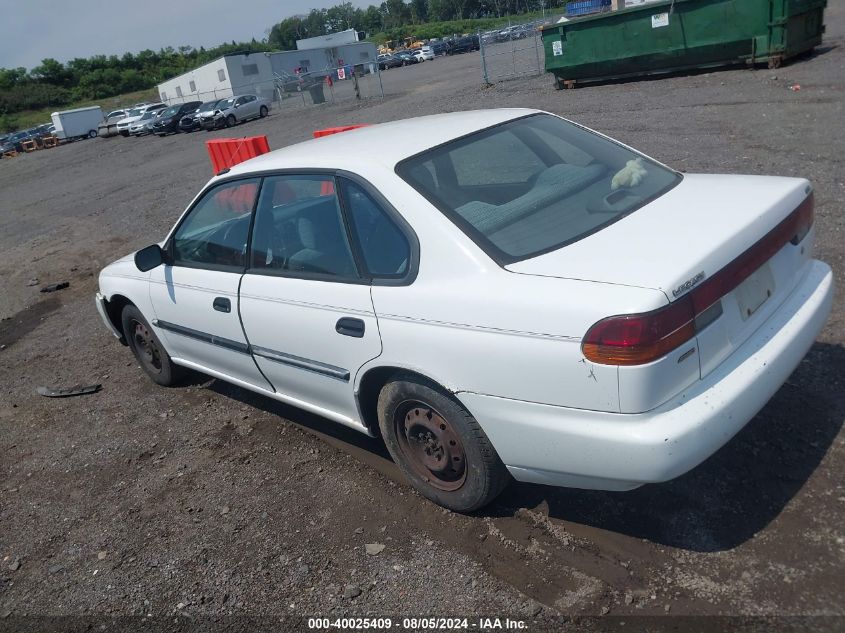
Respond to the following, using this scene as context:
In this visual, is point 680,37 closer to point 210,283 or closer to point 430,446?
point 210,283

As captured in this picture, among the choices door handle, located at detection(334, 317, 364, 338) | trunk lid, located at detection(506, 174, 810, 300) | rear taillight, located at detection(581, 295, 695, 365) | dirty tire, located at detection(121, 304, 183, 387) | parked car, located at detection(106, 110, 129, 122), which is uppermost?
trunk lid, located at detection(506, 174, 810, 300)

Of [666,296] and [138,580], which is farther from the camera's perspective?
[138,580]

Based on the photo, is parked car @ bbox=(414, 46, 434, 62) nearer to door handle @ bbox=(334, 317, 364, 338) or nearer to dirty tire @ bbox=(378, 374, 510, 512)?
door handle @ bbox=(334, 317, 364, 338)

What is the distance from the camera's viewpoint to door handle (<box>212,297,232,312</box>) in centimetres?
414

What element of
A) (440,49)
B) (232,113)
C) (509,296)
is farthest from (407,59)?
(509,296)

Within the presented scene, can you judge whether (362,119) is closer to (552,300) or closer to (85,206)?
(85,206)

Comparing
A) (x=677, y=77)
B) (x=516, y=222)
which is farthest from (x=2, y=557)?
(x=677, y=77)

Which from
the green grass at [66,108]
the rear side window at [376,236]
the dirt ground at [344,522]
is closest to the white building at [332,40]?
the green grass at [66,108]

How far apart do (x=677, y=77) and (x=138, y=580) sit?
1685 centimetres

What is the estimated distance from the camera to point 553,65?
18.9 metres

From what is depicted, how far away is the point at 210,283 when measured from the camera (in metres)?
4.29

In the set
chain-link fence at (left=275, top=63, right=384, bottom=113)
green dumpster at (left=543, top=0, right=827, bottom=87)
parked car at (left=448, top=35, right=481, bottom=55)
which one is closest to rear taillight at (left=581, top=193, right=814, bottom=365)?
green dumpster at (left=543, top=0, right=827, bottom=87)

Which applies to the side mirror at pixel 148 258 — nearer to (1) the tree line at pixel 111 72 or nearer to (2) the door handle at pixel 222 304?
(2) the door handle at pixel 222 304

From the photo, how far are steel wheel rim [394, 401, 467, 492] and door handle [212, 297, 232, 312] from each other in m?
1.33
